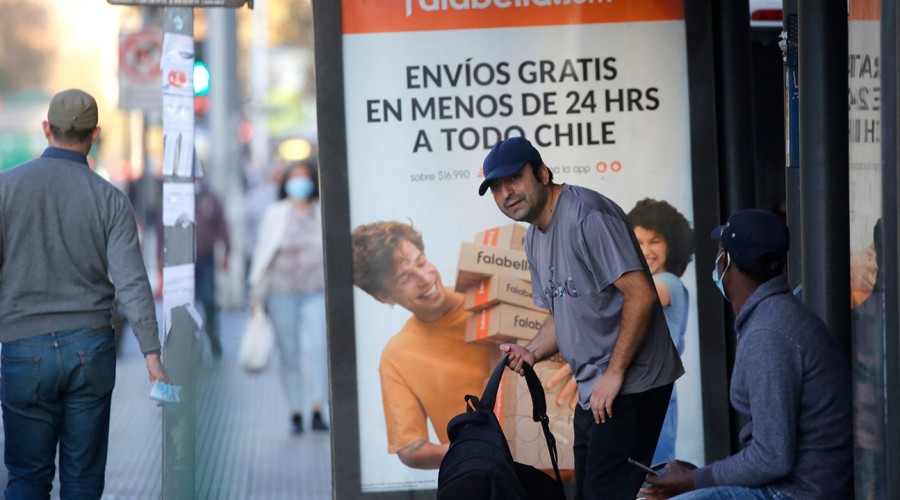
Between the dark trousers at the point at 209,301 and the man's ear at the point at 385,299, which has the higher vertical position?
the man's ear at the point at 385,299

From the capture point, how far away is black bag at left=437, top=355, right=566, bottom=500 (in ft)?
14.7

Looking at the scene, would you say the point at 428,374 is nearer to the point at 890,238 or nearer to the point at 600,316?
the point at 600,316

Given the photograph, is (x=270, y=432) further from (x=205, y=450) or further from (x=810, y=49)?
(x=810, y=49)

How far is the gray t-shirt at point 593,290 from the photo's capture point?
15.8ft

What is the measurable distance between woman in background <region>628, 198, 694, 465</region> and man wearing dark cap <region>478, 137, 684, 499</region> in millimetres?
1473

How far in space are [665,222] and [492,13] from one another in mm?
1279

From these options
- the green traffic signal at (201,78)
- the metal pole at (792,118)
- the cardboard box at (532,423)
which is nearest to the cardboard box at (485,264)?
the cardboard box at (532,423)

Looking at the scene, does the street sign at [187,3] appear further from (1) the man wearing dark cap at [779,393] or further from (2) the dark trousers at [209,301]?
(2) the dark trousers at [209,301]

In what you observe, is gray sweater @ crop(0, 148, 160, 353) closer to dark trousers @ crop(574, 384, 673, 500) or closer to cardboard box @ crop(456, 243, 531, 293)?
cardboard box @ crop(456, 243, 531, 293)

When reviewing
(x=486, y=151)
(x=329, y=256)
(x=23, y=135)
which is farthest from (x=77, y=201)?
(x=23, y=135)

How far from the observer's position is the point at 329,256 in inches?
249

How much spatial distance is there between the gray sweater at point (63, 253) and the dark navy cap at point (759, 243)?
2.68 metres

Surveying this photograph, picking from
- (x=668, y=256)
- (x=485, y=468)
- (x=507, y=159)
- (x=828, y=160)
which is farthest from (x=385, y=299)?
(x=828, y=160)

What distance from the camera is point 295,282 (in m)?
10.5
